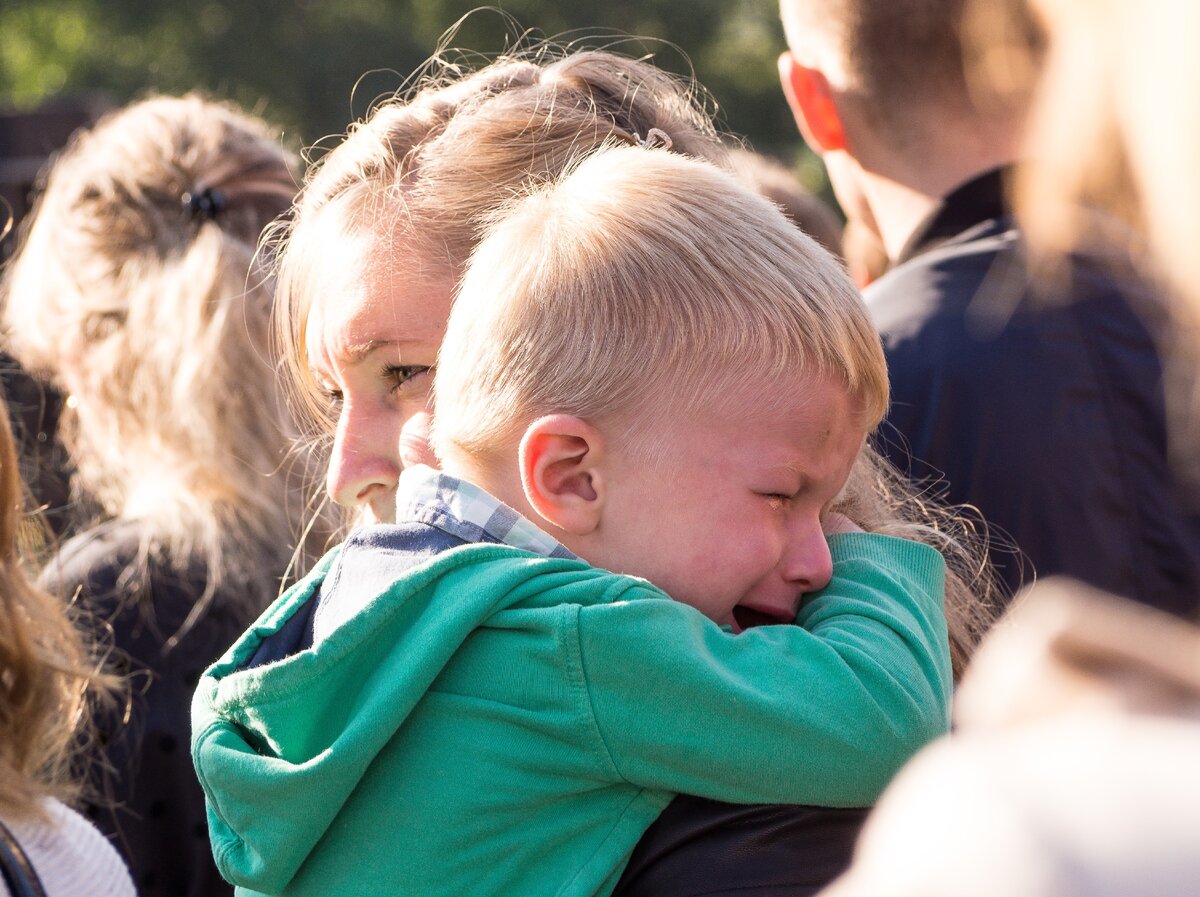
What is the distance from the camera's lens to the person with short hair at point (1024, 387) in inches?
102

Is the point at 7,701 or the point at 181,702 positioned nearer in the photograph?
the point at 7,701

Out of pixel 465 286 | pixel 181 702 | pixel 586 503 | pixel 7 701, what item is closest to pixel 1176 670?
pixel 586 503

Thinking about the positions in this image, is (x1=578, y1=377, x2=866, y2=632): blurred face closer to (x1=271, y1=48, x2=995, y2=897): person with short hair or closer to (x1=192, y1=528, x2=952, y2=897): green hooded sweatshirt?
(x1=192, y1=528, x2=952, y2=897): green hooded sweatshirt

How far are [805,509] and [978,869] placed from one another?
0.98m

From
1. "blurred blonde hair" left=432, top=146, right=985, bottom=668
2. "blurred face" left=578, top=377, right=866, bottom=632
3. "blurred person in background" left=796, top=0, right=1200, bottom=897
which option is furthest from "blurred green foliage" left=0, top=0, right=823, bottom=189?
"blurred person in background" left=796, top=0, right=1200, bottom=897

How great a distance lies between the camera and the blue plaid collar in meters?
1.63

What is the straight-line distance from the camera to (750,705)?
1461 millimetres

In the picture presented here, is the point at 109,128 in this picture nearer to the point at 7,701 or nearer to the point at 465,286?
the point at 7,701

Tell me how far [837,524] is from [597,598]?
1.56ft

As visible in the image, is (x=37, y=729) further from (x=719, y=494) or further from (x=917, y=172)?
(x=917, y=172)

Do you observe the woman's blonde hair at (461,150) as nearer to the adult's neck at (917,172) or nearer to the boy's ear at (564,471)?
the boy's ear at (564,471)

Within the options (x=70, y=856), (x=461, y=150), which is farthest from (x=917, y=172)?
(x=70, y=856)

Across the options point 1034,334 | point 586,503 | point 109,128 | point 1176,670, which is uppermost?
point 109,128

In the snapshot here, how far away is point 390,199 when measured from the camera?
196 centimetres
